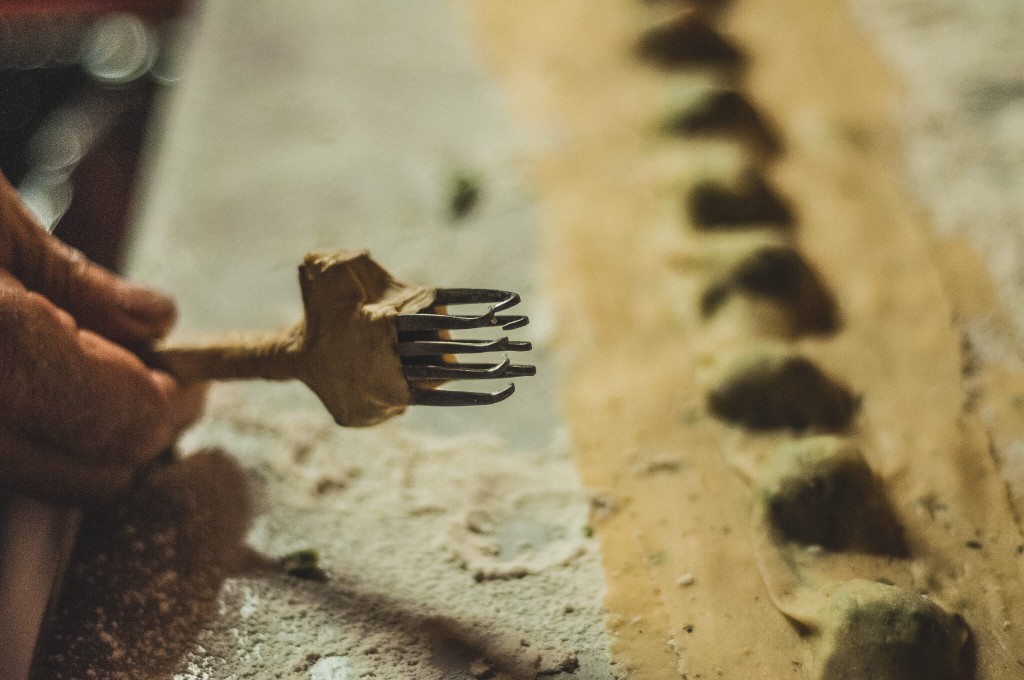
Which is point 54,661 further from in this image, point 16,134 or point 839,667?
point 16,134

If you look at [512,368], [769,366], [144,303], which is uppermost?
[144,303]

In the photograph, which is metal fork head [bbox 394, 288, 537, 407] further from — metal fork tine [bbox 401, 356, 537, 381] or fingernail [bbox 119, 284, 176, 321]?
fingernail [bbox 119, 284, 176, 321]

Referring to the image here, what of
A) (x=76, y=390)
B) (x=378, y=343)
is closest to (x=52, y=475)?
(x=76, y=390)

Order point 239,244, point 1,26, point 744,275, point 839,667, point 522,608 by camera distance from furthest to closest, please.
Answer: point 1,26
point 239,244
point 744,275
point 522,608
point 839,667

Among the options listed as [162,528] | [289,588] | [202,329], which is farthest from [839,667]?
[202,329]

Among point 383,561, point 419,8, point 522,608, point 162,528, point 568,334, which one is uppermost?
point 419,8

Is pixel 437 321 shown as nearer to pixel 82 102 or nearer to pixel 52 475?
pixel 52 475

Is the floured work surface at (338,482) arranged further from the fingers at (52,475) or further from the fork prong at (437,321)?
the fork prong at (437,321)
